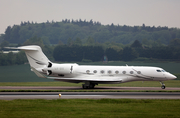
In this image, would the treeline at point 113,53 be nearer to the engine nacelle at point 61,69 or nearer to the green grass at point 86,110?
the engine nacelle at point 61,69

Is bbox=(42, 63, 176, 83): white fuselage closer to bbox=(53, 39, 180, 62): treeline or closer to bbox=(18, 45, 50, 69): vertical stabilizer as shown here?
bbox=(18, 45, 50, 69): vertical stabilizer

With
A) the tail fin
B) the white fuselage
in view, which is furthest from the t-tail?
the white fuselage

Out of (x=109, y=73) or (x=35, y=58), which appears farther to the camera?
(x=35, y=58)

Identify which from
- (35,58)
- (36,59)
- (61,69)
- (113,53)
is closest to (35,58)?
(35,58)

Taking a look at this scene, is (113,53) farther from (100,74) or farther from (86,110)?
(86,110)

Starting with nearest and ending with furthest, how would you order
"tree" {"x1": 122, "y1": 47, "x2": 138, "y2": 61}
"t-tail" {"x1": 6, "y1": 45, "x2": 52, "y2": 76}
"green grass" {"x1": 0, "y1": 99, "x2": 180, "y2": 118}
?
"green grass" {"x1": 0, "y1": 99, "x2": 180, "y2": 118} < "t-tail" {"x1": 6, "y1": 45, "x2": 52, "y2": 76} < "tree" {"x1": 122, "y1": 47, "x2": 138, "y2": 61}

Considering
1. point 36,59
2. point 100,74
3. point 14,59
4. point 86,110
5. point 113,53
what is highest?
point 36,59

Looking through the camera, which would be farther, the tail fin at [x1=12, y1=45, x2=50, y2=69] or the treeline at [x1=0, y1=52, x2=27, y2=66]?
the treeline at [x1=0, y1=52, x2=27, y2=66]

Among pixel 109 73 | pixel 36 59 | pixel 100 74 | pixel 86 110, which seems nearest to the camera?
pixel 86 110

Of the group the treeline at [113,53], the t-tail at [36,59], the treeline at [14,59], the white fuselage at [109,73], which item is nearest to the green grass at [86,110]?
the white fuselage at [109,73]

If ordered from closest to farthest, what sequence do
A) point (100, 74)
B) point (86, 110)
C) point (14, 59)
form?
point (86, 110) < point (100, 74) < point (14, 59)

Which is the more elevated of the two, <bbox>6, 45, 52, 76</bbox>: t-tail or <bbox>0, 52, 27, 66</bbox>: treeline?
<bbox>6, 45, 52, 76</bbox>: t-tail

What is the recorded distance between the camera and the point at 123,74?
1400 inches

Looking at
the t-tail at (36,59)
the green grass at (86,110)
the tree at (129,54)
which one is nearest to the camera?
the green grass at (86,110)
